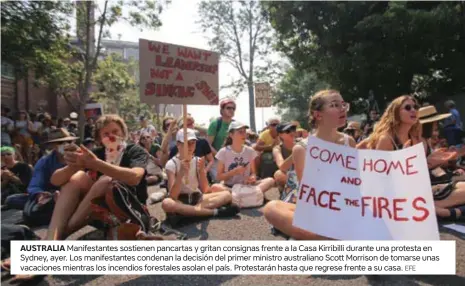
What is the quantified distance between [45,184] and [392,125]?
3692 mm

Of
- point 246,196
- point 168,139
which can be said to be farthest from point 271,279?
point 168,139

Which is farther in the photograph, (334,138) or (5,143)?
(5,143)

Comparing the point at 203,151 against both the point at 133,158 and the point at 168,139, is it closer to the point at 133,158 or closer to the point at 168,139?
the point at 168,139

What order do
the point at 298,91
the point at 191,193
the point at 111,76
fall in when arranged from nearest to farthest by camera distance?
the point at 191,193 < the point at 111,76 < the point at 298,91

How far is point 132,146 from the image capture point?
364 cm

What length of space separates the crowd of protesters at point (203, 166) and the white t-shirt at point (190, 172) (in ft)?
0.04

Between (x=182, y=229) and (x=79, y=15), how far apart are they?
11809 mm

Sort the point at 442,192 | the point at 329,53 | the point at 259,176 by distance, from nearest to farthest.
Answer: the point at 442,192, the point at 259,176, the point at 329,53

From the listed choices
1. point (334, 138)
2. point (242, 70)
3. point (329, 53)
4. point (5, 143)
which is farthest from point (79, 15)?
point (242, 70)

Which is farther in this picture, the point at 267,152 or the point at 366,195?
the point at 267,152

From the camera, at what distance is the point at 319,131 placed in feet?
10.7

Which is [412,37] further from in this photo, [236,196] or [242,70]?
[242,70]

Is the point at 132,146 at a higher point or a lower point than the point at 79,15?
lower
